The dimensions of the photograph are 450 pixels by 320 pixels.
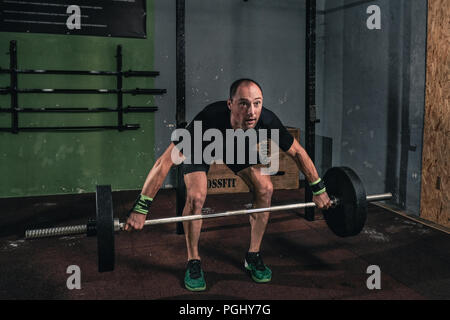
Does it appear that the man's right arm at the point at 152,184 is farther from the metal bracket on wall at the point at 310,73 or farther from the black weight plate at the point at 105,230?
the metal bracket on wall at the point at 310,73

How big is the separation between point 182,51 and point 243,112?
1.02m

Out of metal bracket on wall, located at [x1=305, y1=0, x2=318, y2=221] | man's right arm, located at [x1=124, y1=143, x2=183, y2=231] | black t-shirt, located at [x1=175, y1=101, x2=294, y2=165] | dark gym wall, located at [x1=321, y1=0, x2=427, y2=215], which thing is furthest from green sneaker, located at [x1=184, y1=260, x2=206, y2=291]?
dark gym wall, located at [x1=321, y1=0, x2=427, y2=215]

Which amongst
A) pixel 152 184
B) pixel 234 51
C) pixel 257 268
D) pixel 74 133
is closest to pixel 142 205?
pixel 152 184

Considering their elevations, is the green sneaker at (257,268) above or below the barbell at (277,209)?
below

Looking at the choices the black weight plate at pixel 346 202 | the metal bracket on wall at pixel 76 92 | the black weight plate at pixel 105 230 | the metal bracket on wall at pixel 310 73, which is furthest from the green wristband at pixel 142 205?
the metal bracket on wall at pixel 76 92

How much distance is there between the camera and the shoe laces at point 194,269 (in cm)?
189

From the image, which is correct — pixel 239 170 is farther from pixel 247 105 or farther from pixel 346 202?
pixel 346 202

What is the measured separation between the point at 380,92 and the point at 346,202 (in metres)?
1.81

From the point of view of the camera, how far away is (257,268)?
6.53 ft

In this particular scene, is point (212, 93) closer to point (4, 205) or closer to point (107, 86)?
point (107, 86)

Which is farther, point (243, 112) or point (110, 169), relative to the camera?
point (110, 169)

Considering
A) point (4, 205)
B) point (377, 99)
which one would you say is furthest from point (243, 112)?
point (4, 205)
